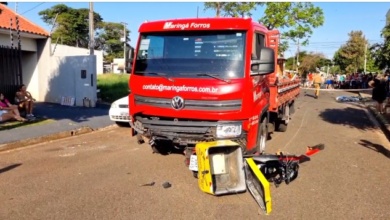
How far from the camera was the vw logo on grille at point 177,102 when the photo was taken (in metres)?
5.57

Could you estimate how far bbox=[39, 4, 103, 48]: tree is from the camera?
197 feet

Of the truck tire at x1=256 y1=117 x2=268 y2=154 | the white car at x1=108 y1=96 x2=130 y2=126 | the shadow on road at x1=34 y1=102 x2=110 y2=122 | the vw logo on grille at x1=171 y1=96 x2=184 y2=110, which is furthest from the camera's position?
the shadow on road at x1=34 y1=102 x2=110 y2=122

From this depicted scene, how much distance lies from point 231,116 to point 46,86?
41.3 ft

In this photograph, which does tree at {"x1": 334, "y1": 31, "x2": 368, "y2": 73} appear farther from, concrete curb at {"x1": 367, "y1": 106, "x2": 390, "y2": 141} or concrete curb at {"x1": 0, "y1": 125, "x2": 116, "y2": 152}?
concrete curb at {"x1": 0, "y1": 125, "x2": 116, "y2": 152}

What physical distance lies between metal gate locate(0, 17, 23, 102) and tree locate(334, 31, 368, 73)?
49533mm

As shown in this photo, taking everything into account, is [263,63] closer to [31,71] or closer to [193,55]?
[193,55]

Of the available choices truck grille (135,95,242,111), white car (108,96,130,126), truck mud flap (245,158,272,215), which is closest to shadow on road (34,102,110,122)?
white car (108,96,130,126)

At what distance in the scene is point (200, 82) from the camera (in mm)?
5500

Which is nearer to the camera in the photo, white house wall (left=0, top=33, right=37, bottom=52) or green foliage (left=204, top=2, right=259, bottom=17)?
white house wall (left=0, top=33, right=37, bottom=52)

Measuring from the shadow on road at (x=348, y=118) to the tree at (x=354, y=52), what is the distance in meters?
41.3

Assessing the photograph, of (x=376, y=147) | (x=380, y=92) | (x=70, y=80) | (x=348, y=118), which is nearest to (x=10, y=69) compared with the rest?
(x=70, y=80)

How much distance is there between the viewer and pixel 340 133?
10242mm

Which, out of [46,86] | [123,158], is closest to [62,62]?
[46,86]

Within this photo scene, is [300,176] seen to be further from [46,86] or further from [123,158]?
[46,86]
